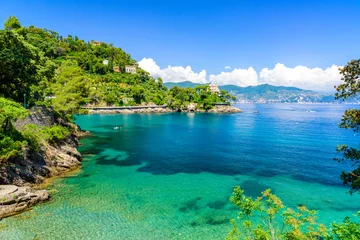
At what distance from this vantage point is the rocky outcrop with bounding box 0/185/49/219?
18.9 metres

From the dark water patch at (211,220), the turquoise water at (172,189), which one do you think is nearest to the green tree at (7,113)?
the turquoise water at (172,189)

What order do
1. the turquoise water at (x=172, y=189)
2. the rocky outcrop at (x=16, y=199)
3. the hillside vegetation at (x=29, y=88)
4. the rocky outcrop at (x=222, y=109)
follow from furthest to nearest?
1. the rocky outcrop at (x=222, y=109)
2. the hillside vegetation at (x=29, y=88)
3. the rocky outcrop at (x=16, y=199)
4. the turquoise water at (x=172, y=189)

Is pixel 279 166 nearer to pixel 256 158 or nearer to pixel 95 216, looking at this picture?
pixel 256 158

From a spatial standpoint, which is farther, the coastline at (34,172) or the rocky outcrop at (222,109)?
the rocky outcrop at (222,109)

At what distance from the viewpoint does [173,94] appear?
156 meters

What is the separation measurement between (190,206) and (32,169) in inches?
725

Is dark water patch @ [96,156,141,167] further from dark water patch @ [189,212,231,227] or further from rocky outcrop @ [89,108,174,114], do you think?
rocky outcrop @ [89,108,174,114]

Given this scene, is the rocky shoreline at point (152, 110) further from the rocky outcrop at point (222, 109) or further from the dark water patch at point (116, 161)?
the dark water patch at point (116, 161)

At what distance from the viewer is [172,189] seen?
26734mm

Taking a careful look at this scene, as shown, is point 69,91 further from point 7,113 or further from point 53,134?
point 7,113

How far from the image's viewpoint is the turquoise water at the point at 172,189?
58.9ft

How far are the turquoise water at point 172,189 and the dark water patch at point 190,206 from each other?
3.7 inches

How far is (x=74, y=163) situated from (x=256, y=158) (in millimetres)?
30119

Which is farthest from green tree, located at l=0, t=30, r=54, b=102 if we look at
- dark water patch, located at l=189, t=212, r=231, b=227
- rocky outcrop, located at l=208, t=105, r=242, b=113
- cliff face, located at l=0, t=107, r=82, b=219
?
rocky outcrop, located at l=208, t=105, r=242, b=113
